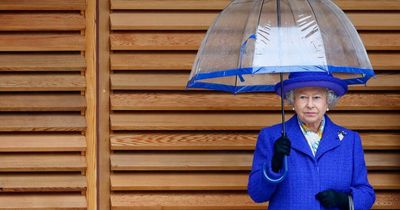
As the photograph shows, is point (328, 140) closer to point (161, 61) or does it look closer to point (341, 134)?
point (341, 134)

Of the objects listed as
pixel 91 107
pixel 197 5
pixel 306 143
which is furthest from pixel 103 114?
pixel 306 143

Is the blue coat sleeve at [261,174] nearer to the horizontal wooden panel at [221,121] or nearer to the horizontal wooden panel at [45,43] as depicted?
the horizontal wooden panel at [221,121]

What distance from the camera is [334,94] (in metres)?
5.80

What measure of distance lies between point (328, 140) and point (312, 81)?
359 millimetres

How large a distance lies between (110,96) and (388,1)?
1.90 metres

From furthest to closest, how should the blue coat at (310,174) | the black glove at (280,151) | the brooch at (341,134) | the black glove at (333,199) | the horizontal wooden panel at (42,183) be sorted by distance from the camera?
the horizontal wooden panel at (42,183) < the brooch at (341,134) < the blue coat at (310,174) < the black glove at (333,199) < the black glove at (280,151)

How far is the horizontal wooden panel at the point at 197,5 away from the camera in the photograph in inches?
288

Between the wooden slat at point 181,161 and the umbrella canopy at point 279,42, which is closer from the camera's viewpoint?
the umbrella canopy at point 279,42

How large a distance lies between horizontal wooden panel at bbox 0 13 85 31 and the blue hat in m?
2.03

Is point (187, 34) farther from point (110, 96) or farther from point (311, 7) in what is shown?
point (311, 7)

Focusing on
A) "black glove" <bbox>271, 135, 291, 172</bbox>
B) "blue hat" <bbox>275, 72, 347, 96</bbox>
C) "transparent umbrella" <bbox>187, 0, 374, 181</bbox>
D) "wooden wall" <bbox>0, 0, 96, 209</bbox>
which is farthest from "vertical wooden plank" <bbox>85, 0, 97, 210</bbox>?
"black glove" <bbox>271, 135, 291, 172</bbox>

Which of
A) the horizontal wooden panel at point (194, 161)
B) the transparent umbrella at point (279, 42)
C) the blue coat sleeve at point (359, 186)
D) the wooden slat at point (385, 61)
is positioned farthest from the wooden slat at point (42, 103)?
the blue coat sleeve at point (359, 186)

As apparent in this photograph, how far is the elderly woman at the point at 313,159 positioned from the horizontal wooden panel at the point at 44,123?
1790mm

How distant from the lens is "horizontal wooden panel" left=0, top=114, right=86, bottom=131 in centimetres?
729
